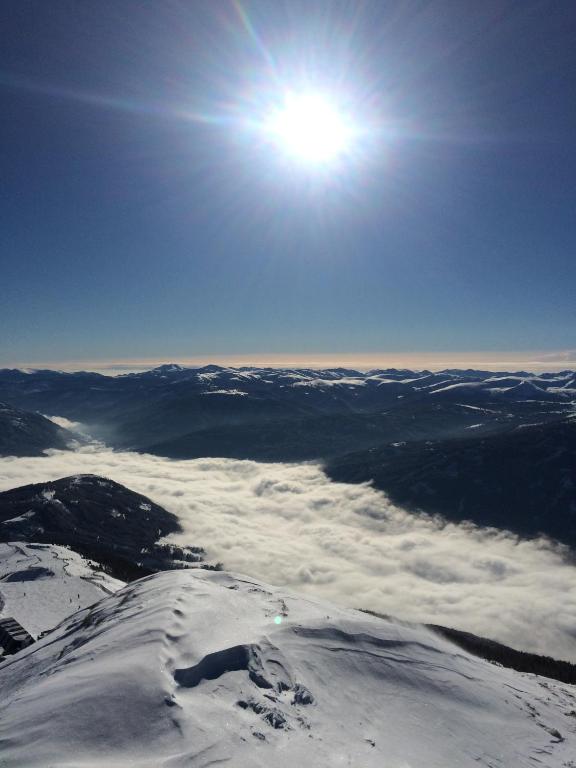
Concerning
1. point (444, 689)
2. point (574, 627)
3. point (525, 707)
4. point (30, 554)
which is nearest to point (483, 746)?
point (444, 689)

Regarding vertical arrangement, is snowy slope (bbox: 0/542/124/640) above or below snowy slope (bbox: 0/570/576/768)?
below

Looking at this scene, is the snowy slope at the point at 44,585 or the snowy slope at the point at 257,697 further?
the snowy slope at the point at 44,585

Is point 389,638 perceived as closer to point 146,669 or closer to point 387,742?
point 387,742

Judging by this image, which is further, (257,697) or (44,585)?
(44,585)

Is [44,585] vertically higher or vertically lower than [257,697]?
lower
